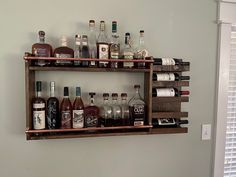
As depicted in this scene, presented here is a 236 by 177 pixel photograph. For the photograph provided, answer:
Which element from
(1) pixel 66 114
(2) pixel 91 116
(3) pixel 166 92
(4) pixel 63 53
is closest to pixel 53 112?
(1) pixel 66 114

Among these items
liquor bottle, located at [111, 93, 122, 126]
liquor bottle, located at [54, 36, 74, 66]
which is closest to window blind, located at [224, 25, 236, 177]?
liquor bottle, located at [111, 93, 122, 126]

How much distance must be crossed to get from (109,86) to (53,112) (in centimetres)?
35

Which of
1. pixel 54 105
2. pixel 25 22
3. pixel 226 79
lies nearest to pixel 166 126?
pixel 226 79

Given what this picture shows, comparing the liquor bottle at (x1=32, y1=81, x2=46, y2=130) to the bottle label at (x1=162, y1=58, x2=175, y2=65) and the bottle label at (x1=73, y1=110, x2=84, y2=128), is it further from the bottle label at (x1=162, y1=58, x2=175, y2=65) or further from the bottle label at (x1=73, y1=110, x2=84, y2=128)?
the bottle label at (x1=162, y1=58, x2=175, y2=65)

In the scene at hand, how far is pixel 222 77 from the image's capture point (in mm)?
1412

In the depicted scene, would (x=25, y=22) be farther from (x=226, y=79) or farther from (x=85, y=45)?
(x=226, y=79)

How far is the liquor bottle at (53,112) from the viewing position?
108cm

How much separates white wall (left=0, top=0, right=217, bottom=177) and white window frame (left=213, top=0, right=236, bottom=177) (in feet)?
0.13

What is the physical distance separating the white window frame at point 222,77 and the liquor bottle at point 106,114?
733 millimetres

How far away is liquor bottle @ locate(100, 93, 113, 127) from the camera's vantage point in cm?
117

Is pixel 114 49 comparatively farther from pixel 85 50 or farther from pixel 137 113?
pixel 137 113

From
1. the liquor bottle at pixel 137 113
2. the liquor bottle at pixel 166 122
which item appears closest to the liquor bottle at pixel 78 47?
the liquor bottle at pixel 137 113

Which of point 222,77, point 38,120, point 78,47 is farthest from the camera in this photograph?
point 222,77

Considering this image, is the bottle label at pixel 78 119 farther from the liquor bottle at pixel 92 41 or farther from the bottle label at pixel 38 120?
the liquor bottle at pixel 92 41
